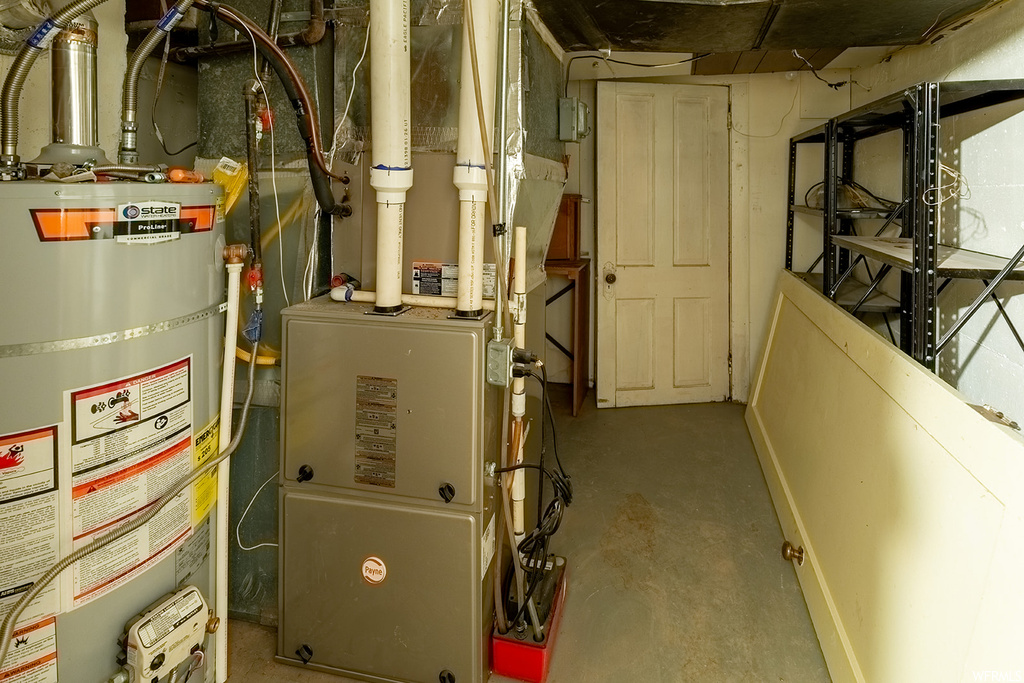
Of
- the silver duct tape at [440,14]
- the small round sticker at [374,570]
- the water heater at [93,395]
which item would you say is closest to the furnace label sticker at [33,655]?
the water heater at [93,395]

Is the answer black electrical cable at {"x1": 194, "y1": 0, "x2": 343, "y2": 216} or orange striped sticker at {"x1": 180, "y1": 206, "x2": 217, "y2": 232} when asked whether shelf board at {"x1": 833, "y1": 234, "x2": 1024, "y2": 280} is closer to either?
black electrical cable at {"x1": 194, "y1": 0, "x2": 343, "y2": 216}

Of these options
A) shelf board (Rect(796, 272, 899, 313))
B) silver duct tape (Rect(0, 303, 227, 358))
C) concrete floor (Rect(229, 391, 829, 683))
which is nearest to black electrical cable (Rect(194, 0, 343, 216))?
silver duct tape (Rect(0, 303, 227, 358))

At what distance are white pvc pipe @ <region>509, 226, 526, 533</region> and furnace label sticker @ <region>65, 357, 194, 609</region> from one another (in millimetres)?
824

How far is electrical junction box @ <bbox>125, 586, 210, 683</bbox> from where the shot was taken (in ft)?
4.78

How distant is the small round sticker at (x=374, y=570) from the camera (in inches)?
68.1

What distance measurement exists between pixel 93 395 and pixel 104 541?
317 mm

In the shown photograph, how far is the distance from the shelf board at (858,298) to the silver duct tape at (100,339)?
2.52 meters

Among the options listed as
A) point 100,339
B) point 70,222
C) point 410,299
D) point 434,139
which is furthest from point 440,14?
point 100,339

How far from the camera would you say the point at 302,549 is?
70.7 inches

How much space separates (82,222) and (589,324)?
3.39 meters

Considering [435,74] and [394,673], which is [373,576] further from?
[435,74]

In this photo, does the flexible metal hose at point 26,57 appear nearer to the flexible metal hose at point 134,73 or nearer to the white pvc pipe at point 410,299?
the flexible metal hose at point 134,73

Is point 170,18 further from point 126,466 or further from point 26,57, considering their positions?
point 126,466

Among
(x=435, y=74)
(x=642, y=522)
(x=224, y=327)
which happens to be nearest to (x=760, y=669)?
(x=642, y=522)
